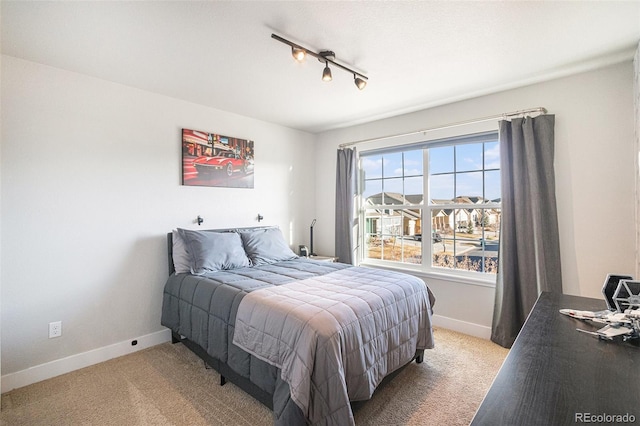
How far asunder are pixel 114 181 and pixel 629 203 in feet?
14.7

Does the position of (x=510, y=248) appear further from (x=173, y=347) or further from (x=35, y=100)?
(x=35, y=100)

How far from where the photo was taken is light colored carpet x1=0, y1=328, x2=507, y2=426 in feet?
6.10

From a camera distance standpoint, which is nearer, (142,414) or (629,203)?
(142,414)

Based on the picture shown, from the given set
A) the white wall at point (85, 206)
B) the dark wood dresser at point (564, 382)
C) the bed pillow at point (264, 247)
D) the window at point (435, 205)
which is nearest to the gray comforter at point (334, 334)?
the dark wood dresser at point (564, 382)

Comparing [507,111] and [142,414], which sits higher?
[507,111]

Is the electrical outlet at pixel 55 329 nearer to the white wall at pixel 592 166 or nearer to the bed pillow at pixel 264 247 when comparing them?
the bed pillow at pixel 264 247

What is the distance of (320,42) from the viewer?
209cm

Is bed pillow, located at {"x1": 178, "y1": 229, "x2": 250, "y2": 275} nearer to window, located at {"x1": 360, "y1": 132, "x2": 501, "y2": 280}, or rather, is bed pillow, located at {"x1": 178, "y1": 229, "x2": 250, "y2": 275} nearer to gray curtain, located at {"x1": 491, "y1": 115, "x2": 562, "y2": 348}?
window, located at {"x1": 360, "y1": 132, "x2": 501, "y2": 280}

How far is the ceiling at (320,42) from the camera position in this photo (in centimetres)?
175

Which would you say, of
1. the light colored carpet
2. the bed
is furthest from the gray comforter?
the light colored carpet

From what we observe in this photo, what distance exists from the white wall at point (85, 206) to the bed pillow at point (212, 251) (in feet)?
1.32

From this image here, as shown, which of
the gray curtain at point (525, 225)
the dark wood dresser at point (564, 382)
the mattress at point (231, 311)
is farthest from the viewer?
the gray curtain at point (525, 225)

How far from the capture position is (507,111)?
2.90 m

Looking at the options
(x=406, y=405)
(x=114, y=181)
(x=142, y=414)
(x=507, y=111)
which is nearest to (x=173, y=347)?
(x=142, y=414)
